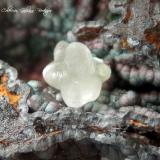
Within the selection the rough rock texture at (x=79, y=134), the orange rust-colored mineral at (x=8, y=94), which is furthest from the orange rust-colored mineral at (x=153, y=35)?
the orange rust-colored mineral at (x=8, y=94)

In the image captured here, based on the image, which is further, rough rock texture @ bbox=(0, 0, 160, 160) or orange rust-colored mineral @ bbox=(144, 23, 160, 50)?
orange rust-colored mineral @ bbox=(144, 23, 160, 50)

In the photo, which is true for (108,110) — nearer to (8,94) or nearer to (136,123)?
(136,123)

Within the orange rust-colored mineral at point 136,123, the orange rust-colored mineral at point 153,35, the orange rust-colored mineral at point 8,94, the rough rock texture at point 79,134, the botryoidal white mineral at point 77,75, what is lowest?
the rough rock texture at point 79,134

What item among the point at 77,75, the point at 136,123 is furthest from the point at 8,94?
the point at 136,123

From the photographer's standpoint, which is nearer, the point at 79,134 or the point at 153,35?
the point at 79,134

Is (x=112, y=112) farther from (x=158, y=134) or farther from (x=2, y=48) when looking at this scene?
(x=2, y=48)

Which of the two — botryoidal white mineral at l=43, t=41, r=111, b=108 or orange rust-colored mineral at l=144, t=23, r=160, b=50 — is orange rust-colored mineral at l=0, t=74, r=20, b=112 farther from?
orange rust-colored mineral at l=144, t=23, r=160, b=50

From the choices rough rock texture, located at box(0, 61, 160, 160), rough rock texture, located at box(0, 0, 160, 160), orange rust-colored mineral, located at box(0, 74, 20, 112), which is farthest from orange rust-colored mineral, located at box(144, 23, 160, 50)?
orange rust-colored mineral, located at box(0, 74, 20, 112)

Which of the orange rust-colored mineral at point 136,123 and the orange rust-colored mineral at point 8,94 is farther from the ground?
the orange rust-colored mineral at point 8,94

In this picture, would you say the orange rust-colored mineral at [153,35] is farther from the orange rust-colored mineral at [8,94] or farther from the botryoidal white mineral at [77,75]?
the orange rust-colored mineral at [8,94]
